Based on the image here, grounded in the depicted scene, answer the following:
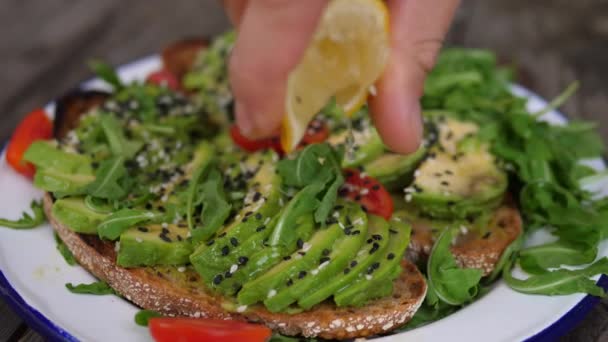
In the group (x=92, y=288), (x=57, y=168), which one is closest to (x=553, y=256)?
(x=92, y=288)

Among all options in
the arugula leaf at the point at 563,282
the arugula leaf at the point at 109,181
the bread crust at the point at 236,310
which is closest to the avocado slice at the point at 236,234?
the bread crust at the point at 236,310

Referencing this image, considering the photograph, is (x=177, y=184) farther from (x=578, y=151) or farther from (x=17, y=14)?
(x=17, y=14)

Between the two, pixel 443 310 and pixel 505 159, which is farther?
pixel 505 159

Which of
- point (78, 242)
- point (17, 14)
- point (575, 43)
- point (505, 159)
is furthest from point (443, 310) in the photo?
point (17, 14)

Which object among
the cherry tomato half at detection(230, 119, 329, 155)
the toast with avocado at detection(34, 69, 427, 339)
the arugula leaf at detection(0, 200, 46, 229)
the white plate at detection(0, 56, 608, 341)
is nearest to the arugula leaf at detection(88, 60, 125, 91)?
the toast with avocado at detection(34, 69, 427, 339)

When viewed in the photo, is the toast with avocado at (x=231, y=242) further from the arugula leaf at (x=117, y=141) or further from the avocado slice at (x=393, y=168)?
the avocado slice at (x=393, y=168)

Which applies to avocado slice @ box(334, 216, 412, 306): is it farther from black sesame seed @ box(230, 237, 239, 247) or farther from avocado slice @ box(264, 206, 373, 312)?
black sesame seed @ box(230, 237, 239, 247)
